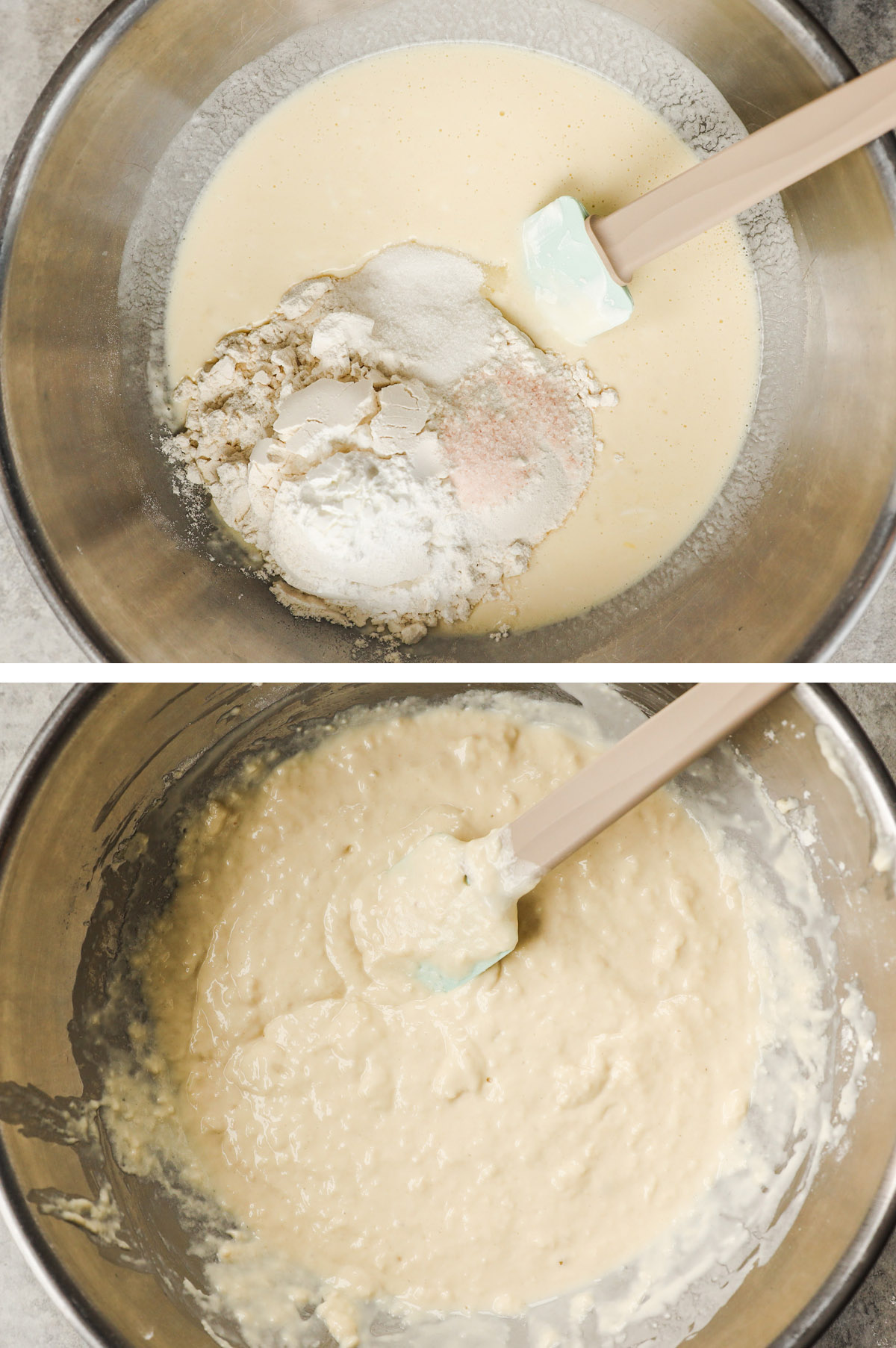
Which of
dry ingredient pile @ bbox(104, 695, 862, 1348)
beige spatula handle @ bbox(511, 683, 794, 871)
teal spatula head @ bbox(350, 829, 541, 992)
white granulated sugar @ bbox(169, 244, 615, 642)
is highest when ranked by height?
white granulated sugar @ bbox(169, 244, 615, 642)

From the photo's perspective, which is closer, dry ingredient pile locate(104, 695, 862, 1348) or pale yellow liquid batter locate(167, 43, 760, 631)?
dry ingredient pile locate(104, 695, 862, 1348)

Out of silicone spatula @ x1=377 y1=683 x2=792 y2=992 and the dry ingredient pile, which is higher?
silicone spatula @ x1=377 y1=683 x2=792 y2=992

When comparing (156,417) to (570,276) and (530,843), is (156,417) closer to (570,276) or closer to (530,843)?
(570,276)

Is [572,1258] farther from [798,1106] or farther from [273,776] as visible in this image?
[273,776]

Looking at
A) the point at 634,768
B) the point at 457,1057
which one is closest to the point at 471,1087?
the point at 457,1057

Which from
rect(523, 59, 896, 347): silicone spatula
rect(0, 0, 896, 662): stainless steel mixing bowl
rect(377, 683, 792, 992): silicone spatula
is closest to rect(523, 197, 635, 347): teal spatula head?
rect(523, 59, 896, 347): silicone spatula

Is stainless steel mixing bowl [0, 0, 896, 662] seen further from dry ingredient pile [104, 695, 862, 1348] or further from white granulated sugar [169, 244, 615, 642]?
dry ingredient pile [104, 695, 862, 1348]
